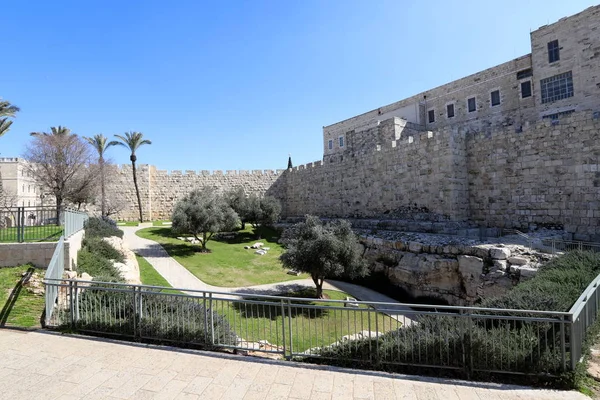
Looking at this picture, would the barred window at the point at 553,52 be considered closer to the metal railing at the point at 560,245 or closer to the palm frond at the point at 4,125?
the metal railing at the point at 560,245

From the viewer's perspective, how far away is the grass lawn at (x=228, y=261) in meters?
13.8

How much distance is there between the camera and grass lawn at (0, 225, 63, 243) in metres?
8.38

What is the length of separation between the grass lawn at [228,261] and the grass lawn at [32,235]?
5.45m

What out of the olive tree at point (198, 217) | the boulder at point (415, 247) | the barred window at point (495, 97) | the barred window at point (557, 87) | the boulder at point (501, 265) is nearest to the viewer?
the boulder at point (501, 265)

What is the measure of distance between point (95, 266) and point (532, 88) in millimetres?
24713

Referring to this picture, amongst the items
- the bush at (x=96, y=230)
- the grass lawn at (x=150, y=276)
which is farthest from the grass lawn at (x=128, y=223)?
the grass lawn at (x=150, y=276)

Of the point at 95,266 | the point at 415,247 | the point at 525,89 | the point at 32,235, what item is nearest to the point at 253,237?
the point at 415,247

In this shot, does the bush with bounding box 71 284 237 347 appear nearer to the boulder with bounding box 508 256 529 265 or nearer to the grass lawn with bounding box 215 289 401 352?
the grass lawn with bounding box 215 289 401 352

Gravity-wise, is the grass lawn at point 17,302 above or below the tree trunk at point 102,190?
below

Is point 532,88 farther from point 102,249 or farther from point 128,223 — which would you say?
point 128,223

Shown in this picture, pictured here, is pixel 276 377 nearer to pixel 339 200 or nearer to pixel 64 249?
pixel 64 249

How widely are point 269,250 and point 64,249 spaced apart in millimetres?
A: 11350

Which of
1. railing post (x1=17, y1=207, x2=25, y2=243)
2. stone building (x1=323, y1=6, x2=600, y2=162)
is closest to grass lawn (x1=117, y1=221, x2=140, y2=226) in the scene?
railing post (x1=17, y1=207, x2=25, y2=243)

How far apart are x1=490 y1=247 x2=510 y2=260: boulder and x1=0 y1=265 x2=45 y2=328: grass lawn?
38.1ft
